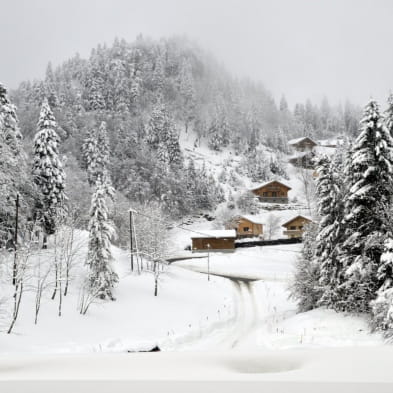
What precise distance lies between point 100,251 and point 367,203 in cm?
2117

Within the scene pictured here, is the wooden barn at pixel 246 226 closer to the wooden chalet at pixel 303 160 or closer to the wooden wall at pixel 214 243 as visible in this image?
the wooden wall at pixel 214 243

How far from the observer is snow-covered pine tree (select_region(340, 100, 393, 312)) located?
2006 cm

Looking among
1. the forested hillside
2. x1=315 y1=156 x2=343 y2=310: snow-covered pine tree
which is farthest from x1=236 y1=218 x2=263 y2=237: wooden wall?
x1=315 y1=156 x2=343 y2=310: snow-covered pine tree

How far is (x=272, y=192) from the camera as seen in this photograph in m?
91.6

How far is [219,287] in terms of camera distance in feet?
131

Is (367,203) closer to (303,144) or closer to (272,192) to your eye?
(272,192)

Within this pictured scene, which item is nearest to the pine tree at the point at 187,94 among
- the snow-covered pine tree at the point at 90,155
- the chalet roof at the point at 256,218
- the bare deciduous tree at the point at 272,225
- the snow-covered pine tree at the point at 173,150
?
the snow-covered pine tree at the point at 173,150

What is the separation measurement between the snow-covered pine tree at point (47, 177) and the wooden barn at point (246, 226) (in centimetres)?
4072

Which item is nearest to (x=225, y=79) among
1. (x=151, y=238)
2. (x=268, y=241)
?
(x=268, y=241)

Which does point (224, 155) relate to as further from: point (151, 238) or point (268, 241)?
point (151, 238)

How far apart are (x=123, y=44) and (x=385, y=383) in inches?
6653

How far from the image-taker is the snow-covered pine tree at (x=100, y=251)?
30.0 metres

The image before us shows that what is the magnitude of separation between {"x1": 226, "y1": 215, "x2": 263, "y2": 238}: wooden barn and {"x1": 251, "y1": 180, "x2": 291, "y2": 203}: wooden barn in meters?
21.0

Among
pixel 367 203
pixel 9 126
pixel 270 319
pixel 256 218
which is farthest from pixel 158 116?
pixel 367 203
